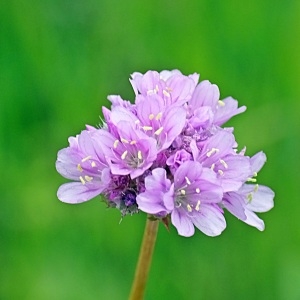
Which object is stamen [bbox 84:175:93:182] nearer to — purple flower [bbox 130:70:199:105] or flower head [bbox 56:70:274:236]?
flower head [bbox 56:70:274:236]

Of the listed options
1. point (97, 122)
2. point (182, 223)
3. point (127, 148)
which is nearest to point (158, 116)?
point (127, 148)

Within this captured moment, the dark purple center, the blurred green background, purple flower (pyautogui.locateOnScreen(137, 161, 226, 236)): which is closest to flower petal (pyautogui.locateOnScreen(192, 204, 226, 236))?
purple flower (pyautogui.locateOnScreen(137, 161, 226, 236))

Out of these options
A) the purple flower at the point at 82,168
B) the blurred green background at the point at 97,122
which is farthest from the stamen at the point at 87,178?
the blurred green background at the point at 97,122

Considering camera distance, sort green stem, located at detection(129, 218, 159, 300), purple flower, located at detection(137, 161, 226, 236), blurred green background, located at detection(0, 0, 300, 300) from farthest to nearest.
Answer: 1. blurred green background, located at detection(0, 0, 300, 300)
2. green stem, located at detection(129, 218, 159, 300)
3. purple flower, located at detection(137, 161, 226, 236)

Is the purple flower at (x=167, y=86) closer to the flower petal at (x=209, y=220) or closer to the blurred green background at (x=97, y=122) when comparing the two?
the flower petal at (x=209, y=220)

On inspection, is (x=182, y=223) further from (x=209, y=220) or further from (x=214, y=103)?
(x=214, y=103)
